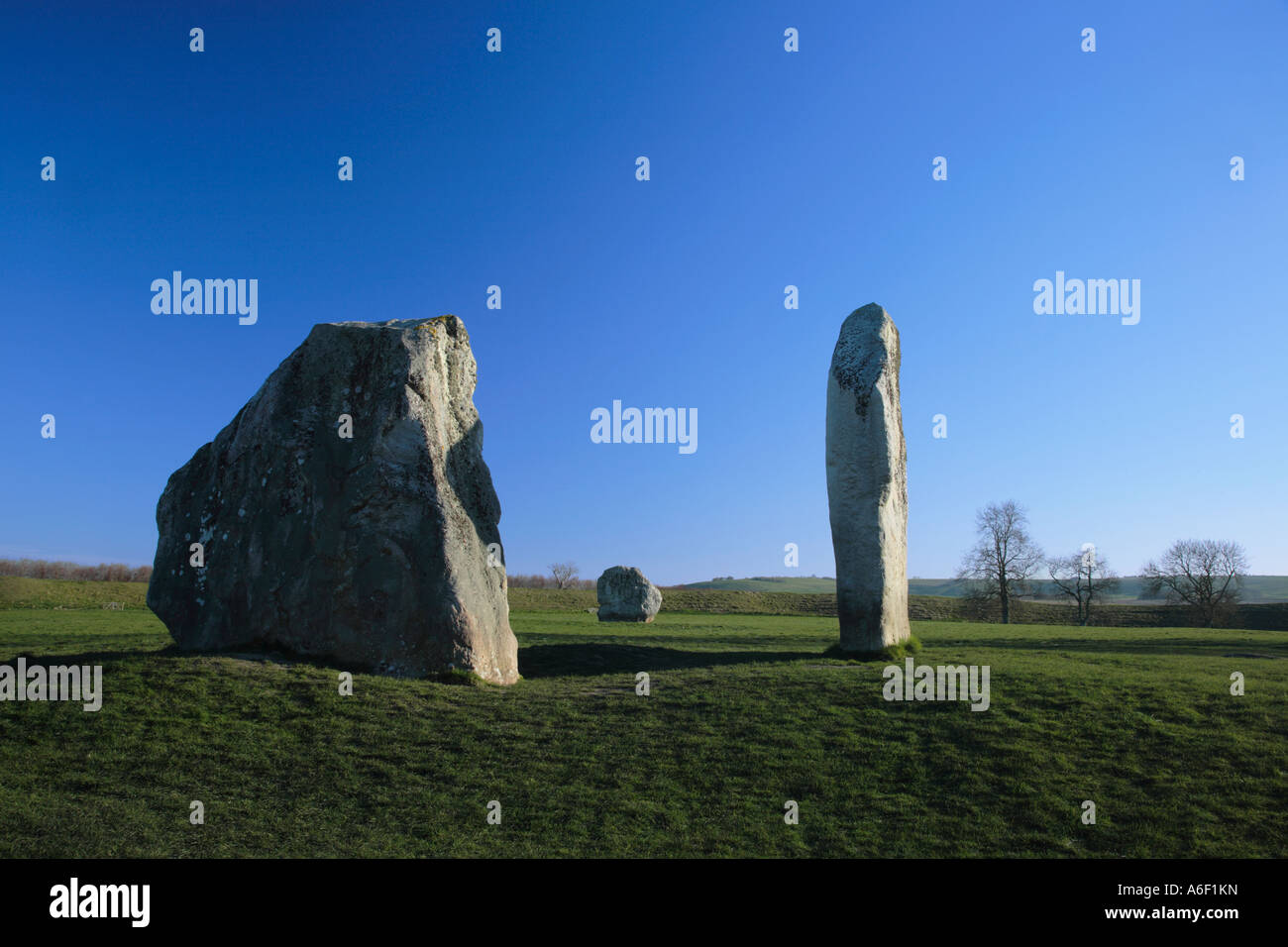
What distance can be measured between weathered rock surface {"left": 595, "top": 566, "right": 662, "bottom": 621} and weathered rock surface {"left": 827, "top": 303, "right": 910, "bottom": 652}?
19.7 m

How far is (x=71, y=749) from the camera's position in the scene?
984cm

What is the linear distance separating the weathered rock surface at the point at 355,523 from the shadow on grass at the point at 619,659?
6.25ft

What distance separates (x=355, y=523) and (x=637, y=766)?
6782 millimetres

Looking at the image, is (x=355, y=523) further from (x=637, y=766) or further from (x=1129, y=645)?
(x=1129, y=645)

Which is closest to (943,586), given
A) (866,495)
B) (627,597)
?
(627,597)

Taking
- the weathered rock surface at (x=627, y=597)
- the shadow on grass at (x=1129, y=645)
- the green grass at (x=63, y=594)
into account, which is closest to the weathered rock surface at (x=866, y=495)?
the shadow on grass at (x=1129, y=645)

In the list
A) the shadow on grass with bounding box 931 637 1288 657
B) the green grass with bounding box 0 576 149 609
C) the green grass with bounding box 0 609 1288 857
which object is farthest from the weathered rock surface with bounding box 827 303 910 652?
the green grass with bounding box 0 576 149 609

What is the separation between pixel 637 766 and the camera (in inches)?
389

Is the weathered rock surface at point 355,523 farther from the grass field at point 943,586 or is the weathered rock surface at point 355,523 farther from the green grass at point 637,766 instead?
the grass field at point 943,586

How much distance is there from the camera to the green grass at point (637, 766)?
25.8 feet

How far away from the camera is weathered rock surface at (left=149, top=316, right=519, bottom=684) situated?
1335cm

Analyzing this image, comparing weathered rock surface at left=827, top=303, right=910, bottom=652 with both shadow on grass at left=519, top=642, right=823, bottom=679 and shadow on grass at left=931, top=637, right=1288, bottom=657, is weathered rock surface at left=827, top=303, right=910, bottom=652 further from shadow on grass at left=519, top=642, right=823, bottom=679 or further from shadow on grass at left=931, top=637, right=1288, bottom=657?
shadow on grass at left=931, top=637, right=1288, bottom=657
